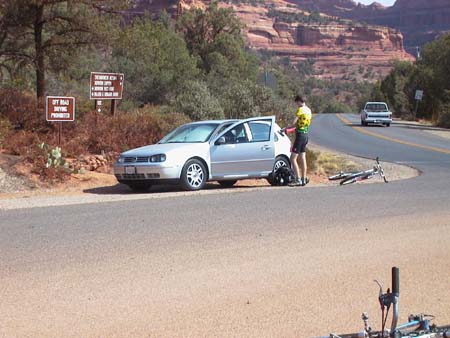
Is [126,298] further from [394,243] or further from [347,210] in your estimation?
[347,210]

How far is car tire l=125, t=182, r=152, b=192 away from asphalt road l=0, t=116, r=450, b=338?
1529mm

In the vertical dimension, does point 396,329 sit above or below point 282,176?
above

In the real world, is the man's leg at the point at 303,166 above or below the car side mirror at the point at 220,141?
below

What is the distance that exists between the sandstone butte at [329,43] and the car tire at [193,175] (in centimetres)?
15261

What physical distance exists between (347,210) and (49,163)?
6686mm

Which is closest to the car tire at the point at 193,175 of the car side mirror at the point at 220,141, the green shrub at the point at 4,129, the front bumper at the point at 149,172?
the front bumper at the point at 149,172

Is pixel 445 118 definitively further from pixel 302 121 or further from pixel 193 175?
pixel 193 175

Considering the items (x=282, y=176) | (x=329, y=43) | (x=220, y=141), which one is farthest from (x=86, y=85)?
(x=329, y=43)

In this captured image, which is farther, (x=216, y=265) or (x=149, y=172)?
(x=149, y=172)

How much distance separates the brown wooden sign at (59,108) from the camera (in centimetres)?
1733

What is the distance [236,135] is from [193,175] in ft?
5.19

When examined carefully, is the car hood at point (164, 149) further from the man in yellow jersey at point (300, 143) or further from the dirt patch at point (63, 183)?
the man in yellow jersey at point (300, 143)

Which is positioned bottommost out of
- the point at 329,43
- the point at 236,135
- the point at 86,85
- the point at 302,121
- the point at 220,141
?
the point at 220,141

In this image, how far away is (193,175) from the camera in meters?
15.0
